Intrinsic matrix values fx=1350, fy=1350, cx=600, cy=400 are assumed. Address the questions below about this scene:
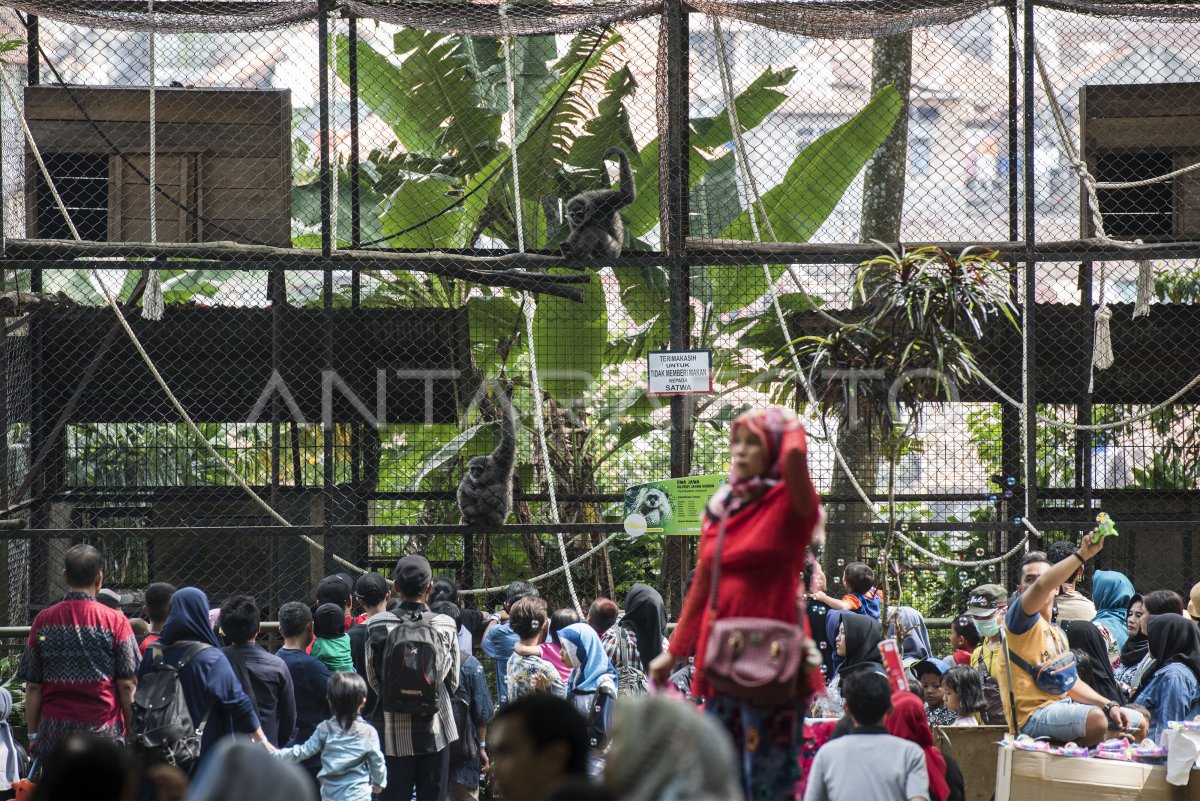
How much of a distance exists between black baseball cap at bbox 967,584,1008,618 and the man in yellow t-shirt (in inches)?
18.2

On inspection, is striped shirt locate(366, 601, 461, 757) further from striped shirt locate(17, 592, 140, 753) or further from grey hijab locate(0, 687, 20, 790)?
grey hijab locate(0, 687, 20, 790)

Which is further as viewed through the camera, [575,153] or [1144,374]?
[575,153]

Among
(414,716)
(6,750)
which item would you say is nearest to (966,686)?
(414,716)

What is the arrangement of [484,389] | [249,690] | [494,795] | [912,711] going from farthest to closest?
[484,389] → [494,795] → [249,690] → [912,711]

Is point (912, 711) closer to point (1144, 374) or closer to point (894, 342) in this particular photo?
point (894, 342)

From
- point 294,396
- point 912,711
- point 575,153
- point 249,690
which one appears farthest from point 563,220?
point 912,711

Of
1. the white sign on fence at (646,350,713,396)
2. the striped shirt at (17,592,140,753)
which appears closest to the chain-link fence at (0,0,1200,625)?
the white sign on fence at (646,350,713,396)

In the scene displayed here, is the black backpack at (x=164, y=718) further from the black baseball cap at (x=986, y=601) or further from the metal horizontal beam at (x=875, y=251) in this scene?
the metal horizontal beam at (x=875, y=251)

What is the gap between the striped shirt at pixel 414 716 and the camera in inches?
264

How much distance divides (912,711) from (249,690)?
10.1 ft

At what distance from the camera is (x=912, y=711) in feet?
17.7

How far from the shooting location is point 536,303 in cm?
1053

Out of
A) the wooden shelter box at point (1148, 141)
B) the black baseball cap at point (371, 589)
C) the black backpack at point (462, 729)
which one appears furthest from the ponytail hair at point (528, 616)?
the wooden shelter box at point (1148, 141)

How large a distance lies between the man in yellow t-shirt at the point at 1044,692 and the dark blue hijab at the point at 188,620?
3.68 m
